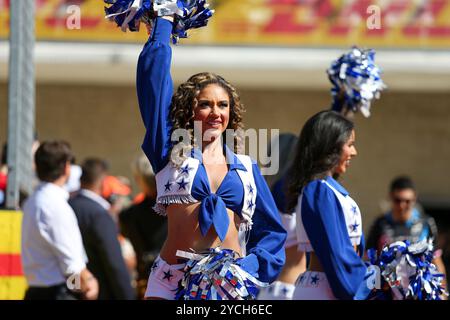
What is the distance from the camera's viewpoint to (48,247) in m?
6.93

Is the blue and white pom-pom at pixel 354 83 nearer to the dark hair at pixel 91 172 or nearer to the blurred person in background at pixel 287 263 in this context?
the blurred person in background at pixel 287 263

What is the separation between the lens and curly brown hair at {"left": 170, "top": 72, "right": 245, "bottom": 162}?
4910mm

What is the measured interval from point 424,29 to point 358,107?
719cm

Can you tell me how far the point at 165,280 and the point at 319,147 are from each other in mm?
1425

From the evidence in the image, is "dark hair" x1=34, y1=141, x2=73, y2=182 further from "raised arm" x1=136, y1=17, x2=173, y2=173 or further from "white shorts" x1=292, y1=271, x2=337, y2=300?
"raised arm" x1=136, y1=17, x2=173, y2=173

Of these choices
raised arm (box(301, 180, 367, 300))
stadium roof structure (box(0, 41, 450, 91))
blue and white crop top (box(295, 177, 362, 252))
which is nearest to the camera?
raised arm (box(301, 180, 367, 300))

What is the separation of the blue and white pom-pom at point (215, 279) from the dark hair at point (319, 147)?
1314 mm

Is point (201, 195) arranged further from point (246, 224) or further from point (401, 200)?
point (401, 200)

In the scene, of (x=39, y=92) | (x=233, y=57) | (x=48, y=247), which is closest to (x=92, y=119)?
(x=39, y=92)

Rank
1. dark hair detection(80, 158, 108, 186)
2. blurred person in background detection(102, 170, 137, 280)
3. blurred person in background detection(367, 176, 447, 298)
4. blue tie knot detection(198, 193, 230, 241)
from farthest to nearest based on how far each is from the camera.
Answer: blurred person in background detection(102, 170, 137, 280) → blurred person in background detection(367, 176, 447, 298) → dark hair detection(80, 158, 108, 186) → blue tie knot detection(198, 193, 230, 241)

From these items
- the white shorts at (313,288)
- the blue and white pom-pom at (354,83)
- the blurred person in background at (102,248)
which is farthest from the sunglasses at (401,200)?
the white shorts at (313,288)

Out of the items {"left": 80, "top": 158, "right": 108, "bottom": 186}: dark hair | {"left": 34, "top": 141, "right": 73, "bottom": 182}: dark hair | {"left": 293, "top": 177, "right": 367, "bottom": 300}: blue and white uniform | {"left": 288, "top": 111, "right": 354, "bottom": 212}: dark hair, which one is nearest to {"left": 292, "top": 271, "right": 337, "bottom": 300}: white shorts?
{"left": 293, "top": 177, "right": 367, "bottom": 300}: blue and white uniform

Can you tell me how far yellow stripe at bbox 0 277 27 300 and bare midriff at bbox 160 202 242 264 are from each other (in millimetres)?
2685

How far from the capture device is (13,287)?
7.35 m
